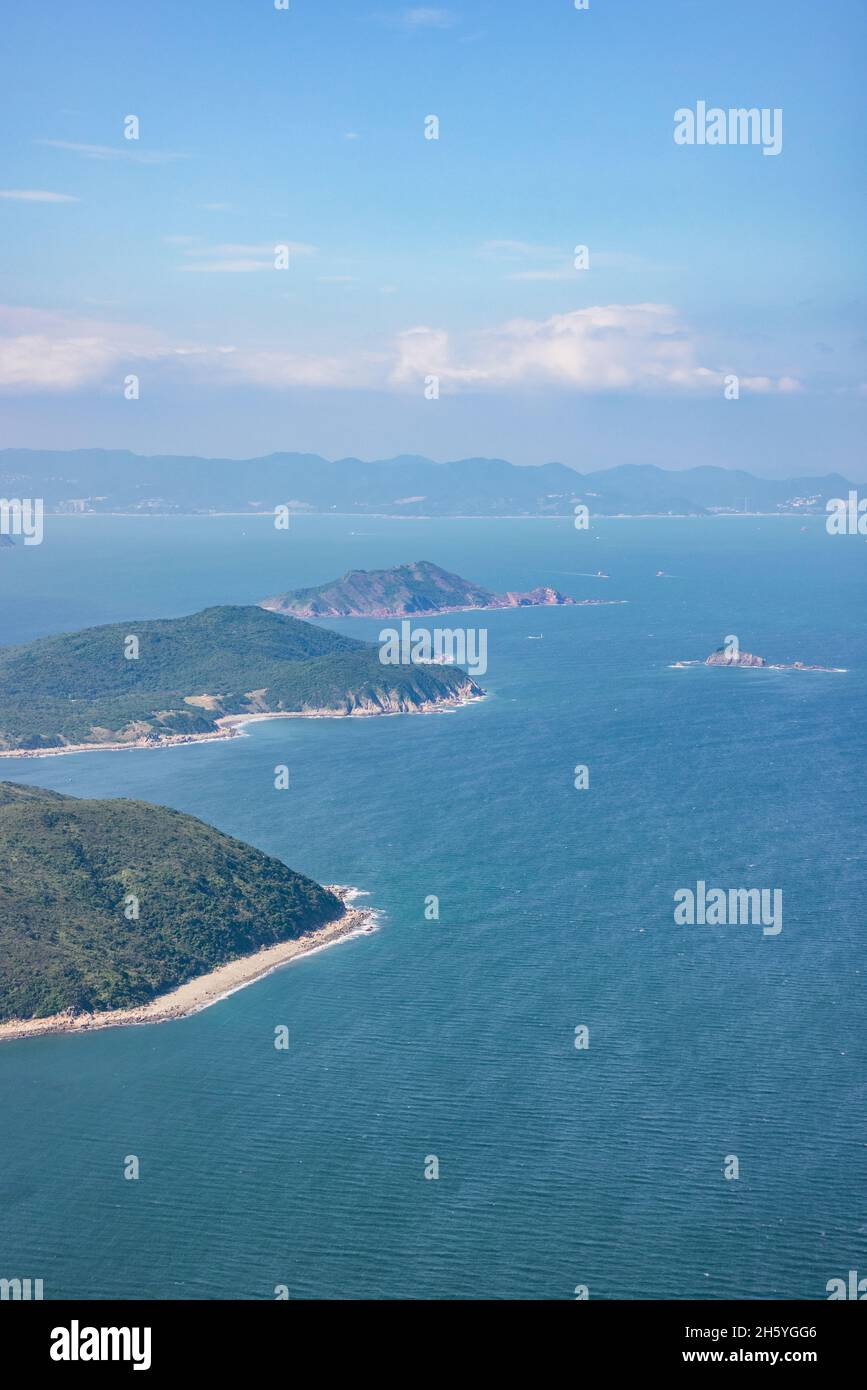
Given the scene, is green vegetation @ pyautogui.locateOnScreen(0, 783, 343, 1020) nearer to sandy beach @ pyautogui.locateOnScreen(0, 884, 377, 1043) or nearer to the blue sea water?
sandy beach @ pyautogui.locateOnScreen(0, 884, 377, 1043)

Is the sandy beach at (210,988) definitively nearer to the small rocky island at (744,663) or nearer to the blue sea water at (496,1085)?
the blue sea water at (496,1085)

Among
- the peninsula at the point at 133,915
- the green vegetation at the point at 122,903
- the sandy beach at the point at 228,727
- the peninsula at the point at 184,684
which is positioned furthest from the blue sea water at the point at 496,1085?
the peninsula at the point at 184,684

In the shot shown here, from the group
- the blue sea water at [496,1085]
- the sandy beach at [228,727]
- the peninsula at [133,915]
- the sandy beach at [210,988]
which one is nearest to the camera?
the blue sea water at [496,1085]

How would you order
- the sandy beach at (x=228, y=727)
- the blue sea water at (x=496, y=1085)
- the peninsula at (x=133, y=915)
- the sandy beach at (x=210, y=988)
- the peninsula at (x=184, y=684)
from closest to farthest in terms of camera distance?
the blue sea water at (x=496, y=1085), the sandy beach at (x=210, y=988), the peninsula at (x=133, y=915), the sandy beach at (x=228, y=727), the peninsula at (x=184, y=684)

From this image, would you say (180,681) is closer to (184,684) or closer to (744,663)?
(184,684)

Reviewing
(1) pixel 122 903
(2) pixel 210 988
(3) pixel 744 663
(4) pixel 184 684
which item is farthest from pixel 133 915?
(3) pixel 744 663

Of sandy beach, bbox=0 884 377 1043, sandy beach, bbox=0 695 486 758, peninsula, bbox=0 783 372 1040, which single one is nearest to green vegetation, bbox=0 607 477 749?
sandy beach, bbox=0 695 486 758
